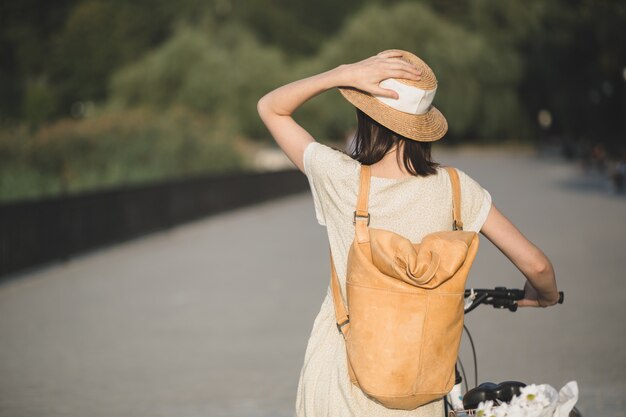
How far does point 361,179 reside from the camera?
2746mm

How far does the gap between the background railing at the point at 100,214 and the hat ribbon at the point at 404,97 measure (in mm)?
10205

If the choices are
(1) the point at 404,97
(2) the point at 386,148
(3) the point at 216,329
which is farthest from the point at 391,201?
(3) the point at 216,329

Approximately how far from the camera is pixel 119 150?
2602 cm

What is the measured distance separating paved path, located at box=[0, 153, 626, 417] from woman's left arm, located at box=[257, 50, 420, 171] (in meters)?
3.39

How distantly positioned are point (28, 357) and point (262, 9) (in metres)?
75.8

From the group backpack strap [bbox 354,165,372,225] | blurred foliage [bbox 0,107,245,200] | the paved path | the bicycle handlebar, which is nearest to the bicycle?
the bicycle handlebar

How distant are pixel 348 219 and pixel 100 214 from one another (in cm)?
1339

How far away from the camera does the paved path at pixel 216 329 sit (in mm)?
6625

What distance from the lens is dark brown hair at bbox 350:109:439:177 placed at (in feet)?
9.20

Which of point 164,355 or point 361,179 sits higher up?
point 361,179

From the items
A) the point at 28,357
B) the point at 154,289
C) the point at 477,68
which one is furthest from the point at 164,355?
the point at 477,68

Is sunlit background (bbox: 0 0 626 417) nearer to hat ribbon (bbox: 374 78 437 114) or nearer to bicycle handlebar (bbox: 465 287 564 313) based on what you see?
bicycle handlebar (bbox: 465 287 564 313)

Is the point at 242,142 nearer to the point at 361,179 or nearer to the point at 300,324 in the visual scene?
the point at 300,324

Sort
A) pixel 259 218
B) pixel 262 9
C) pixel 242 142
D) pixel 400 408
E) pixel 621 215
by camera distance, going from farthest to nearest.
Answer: pixel 262 9 < pixel 242 142 < pixel 259 218 < pixel 621 215 < pixel 400 408
